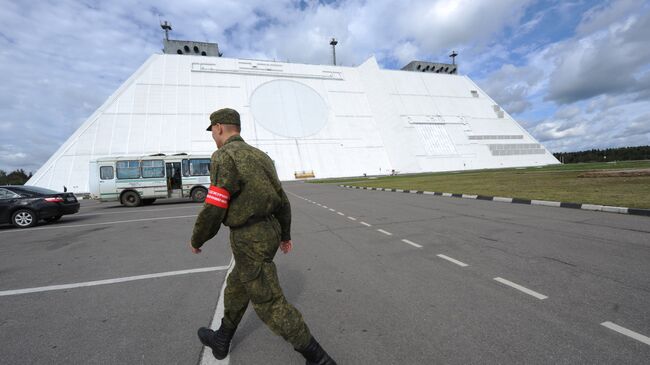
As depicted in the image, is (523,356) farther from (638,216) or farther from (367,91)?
(367,91)

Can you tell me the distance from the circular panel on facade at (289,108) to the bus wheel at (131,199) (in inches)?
955

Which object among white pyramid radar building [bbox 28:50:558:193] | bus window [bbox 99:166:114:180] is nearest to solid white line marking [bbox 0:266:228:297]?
bus window [bbox 99:166:114:180]

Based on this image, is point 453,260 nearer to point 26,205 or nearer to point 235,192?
point 235,192

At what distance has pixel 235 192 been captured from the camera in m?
2.06

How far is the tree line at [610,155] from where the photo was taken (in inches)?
2464

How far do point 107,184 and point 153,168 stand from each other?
2.56 m

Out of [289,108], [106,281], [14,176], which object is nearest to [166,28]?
[289,108]

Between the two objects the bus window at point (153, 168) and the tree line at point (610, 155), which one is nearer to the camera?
the bus window at point (153, 168)

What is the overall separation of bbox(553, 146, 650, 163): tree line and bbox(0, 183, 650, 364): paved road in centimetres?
7491

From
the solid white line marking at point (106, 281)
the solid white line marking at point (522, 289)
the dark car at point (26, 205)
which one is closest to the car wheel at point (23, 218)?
the dark car at point (26, 205)

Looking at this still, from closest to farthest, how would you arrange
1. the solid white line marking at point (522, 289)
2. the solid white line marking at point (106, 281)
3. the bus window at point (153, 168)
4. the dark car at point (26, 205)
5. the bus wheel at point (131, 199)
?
the solid white line marking at point (522, 289) < the solid white line marking at point (106, 281) < the dark car at point (26, 205) < the bus wheel at point (131, 199) < the bus window at point (153, 168)

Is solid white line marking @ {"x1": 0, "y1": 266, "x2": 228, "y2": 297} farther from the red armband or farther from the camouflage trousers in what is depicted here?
the red armband

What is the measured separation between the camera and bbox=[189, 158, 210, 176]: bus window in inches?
658

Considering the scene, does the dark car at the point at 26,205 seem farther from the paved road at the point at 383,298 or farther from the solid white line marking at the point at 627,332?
the solid white line marking at the point at 627,332
